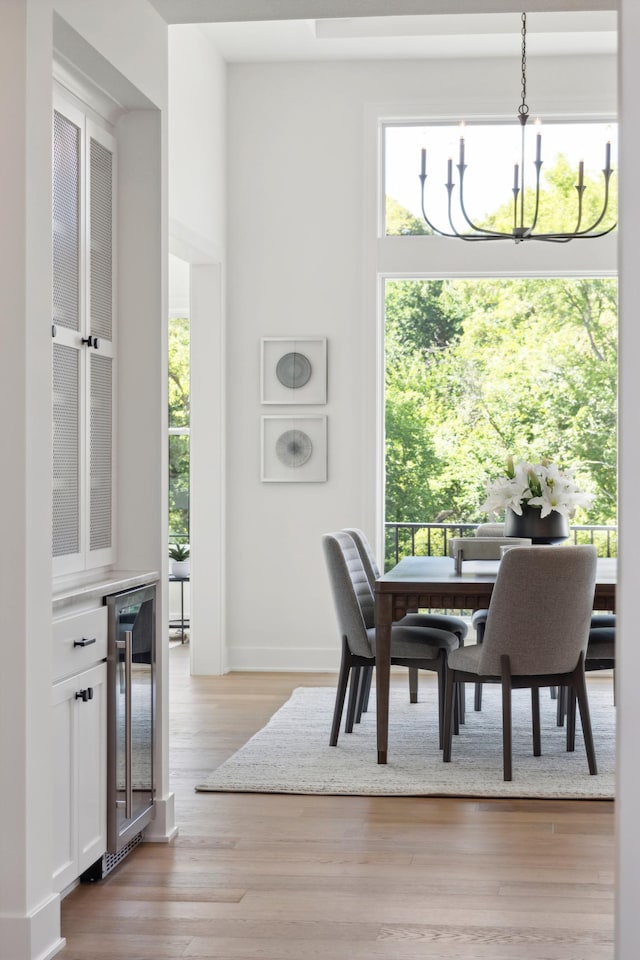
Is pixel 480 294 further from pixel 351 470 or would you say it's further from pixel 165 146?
pixel 165 146

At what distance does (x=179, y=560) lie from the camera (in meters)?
8.37

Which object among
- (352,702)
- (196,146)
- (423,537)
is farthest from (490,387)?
(352,702)

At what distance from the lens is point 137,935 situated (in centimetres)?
295

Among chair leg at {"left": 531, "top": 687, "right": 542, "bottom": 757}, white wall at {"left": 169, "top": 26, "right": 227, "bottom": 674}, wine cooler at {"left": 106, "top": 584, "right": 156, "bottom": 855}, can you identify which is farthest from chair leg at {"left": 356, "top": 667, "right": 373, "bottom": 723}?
wine cooler at {"left": 106, "top": 584, "right": 156, "bottom": 855}

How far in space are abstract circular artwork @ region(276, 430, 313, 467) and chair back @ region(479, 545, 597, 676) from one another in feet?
9.16

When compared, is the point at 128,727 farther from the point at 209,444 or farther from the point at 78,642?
the point at 209,444

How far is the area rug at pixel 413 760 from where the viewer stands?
4.41 metres

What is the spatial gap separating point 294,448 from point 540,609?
2932mm

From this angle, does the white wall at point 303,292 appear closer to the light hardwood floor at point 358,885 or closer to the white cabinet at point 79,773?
the light hardwood floor at point 358,885

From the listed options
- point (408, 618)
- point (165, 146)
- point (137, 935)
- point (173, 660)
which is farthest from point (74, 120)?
point (173, 660)

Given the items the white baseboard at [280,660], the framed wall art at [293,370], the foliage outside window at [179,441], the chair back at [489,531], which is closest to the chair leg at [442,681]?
the chair back at [489,531]

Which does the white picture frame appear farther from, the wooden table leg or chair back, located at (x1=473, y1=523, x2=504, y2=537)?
the wooden table leg

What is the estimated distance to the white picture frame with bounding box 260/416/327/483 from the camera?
7117 mm

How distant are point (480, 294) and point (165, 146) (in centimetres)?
354
